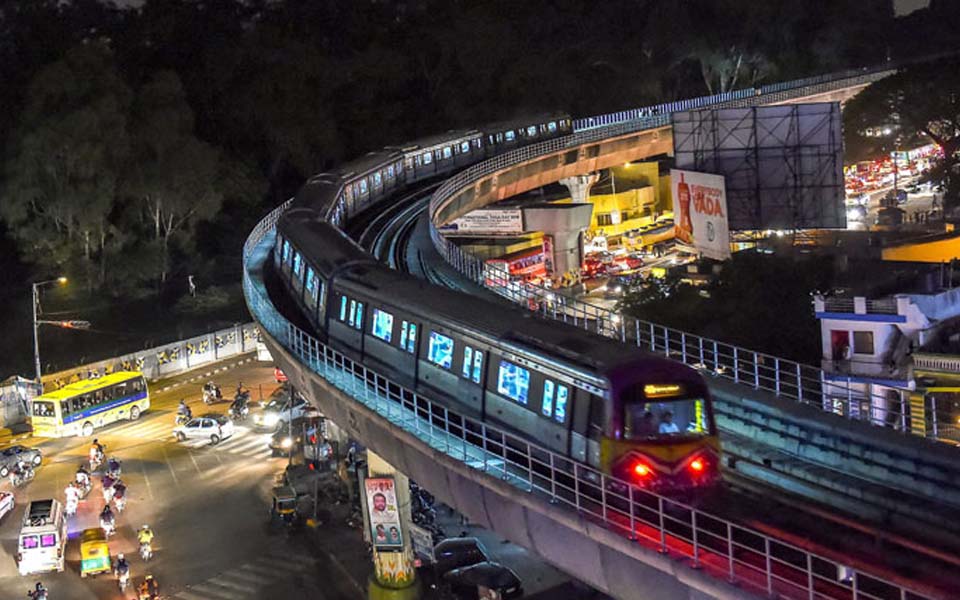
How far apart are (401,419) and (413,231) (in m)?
23.3

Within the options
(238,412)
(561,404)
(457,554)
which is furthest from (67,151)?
(561,404)

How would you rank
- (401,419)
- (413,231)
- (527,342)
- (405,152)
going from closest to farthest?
1. (527,342)
2. (401,419)
3. (413,231)
4. (405,152)

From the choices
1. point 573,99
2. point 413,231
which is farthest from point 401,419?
point 573,99

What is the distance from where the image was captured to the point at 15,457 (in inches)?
1554

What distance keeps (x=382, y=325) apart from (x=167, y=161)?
1581 inches

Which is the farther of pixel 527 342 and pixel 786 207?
pixel 786 207

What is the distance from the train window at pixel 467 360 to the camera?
870 inches

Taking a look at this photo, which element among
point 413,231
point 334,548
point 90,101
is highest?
point 90,101

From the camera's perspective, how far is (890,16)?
12106cm

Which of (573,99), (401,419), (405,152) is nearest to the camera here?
(401,419)

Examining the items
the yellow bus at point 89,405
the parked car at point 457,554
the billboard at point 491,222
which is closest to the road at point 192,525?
the yellow bus at point 89,405

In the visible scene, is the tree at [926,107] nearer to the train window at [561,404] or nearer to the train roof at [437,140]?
the train roof at [437,140]

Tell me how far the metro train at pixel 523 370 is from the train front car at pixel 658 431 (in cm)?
1

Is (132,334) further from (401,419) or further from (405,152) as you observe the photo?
(401,419)
